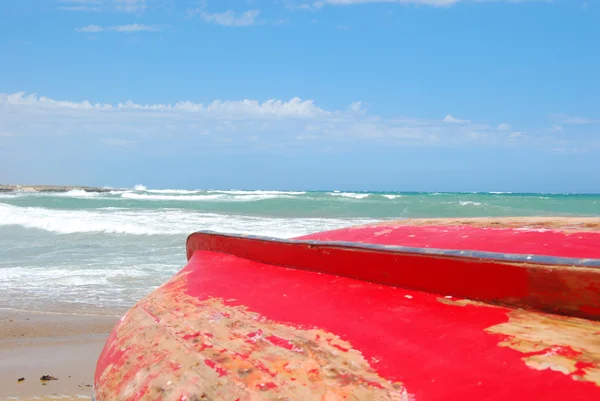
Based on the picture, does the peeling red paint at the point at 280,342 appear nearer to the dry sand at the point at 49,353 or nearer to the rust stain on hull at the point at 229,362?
the rust stain on hull at the point at 229,362

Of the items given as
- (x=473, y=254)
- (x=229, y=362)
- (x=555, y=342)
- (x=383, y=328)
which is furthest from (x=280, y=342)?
(x=555, y=342)

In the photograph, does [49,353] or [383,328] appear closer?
[383,328]

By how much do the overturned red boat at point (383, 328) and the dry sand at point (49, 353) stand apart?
1263 mm

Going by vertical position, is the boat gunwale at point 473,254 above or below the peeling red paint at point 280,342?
above

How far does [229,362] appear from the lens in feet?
5.52

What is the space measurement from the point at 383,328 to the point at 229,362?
454 mm

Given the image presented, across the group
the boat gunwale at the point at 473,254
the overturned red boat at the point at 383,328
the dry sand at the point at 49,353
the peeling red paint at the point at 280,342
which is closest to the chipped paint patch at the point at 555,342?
the overturned red boat at the point at 383,328

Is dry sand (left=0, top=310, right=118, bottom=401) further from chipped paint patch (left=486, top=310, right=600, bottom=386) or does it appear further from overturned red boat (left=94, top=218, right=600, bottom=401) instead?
chipped paint patch (left=486, top=310, right=600, bottom=386)

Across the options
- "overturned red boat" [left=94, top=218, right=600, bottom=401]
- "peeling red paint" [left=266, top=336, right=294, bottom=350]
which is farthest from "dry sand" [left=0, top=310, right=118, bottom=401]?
"peeling red paint" [left=266, top=336, right=294, bottom=350]

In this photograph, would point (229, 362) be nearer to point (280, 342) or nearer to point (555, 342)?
point (280, 342)

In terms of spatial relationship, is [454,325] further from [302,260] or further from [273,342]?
[302,260]

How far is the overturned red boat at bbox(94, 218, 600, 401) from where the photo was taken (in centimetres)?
135

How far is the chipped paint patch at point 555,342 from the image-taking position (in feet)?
4.14

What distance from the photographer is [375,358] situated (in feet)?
4.99
